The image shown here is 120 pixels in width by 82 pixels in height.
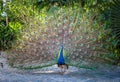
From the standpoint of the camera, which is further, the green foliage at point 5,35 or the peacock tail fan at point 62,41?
the green foliage at point 5,35

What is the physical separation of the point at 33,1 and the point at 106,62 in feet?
12.0

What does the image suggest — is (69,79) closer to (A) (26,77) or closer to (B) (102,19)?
(A) (26,77)

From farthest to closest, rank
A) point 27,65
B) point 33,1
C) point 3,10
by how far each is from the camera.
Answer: point 3,10, point 33,1, point 27,65

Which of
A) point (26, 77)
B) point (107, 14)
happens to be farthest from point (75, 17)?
point (26, 77)

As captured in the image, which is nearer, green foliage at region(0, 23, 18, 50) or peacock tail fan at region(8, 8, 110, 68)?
peacock tail fan at region(8, 8, 110, 68)

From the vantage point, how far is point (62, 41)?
580cm

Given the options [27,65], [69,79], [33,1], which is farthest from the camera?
[33,1]

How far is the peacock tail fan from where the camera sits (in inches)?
226

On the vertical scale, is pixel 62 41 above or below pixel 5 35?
below

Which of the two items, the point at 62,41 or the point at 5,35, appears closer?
the point at 62,41

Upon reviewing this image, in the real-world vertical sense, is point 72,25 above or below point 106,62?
above

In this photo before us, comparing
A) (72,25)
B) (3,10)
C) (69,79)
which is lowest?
(69,79)

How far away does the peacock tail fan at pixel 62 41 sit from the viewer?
575 centimetres

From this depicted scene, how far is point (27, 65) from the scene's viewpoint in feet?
18.8
